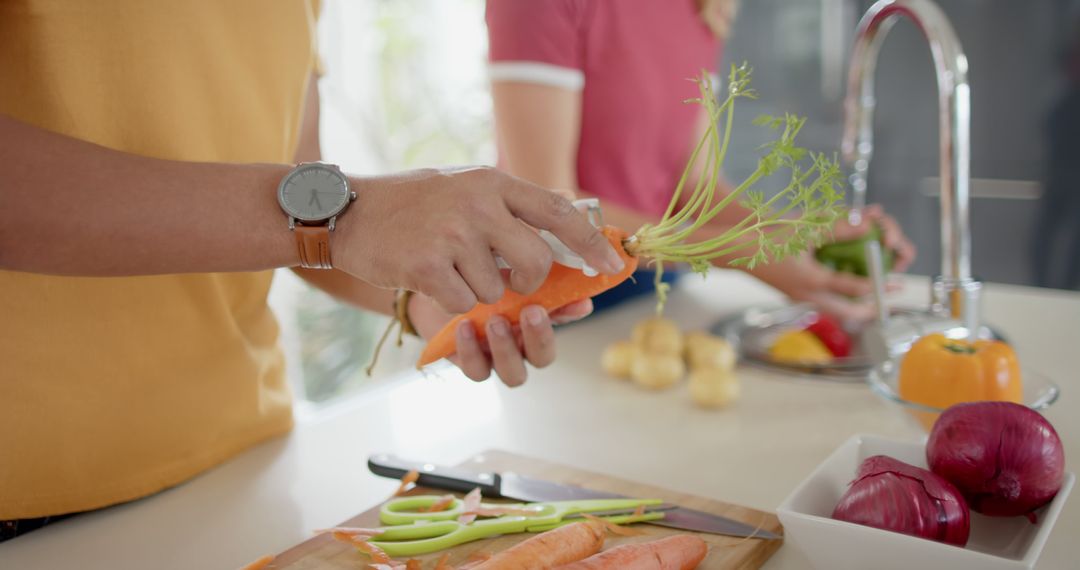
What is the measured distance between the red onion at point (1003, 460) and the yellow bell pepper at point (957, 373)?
0.80ft

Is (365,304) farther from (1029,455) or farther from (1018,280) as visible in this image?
(1018,280)

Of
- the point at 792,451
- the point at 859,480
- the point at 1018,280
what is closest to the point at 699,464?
the point at 792,451

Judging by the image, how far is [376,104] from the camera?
13.0 ft

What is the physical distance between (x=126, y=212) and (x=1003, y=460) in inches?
30.7

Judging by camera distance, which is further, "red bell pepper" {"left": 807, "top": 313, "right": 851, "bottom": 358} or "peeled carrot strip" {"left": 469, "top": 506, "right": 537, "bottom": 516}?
"red bell pepper" {"left": 807, "top": 313, "right": 851, "bottom": 358}

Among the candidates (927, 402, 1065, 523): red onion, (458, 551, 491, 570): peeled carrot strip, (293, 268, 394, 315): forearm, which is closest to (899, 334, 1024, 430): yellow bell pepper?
(927, 402, 1065, 523): red onion

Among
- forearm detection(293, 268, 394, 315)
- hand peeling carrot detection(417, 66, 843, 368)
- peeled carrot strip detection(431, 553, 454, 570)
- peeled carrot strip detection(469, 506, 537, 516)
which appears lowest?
peeled carrot strip detection(431, 553, 454, 570)

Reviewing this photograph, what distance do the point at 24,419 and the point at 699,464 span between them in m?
0.76

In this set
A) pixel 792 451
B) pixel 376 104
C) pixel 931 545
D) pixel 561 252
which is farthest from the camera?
pixel 376 104

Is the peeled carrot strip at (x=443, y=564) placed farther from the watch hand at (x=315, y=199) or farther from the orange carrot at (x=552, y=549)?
the watch hand at (x=315, y=199)

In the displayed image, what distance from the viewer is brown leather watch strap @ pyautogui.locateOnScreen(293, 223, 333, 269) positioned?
809mm

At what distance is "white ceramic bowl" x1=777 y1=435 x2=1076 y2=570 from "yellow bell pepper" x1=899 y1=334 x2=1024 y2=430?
0.20 metres

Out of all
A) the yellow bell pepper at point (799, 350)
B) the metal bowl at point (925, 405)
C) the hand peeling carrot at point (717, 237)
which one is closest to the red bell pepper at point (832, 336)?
the yellow bell pepper at point (799, 350)

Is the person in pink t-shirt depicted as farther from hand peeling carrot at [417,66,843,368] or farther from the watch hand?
the watch hand
